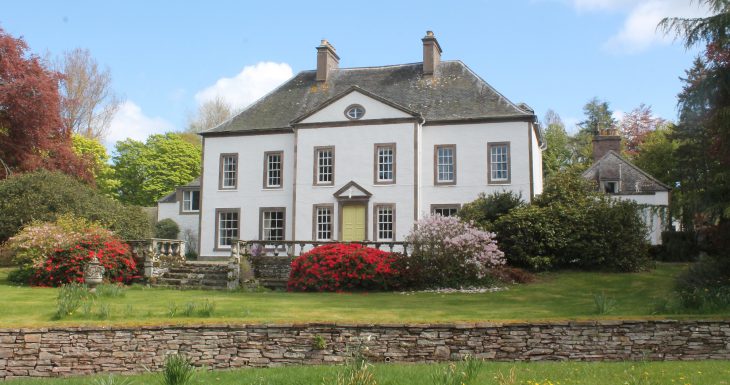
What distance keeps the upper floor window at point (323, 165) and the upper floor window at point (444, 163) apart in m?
4.68

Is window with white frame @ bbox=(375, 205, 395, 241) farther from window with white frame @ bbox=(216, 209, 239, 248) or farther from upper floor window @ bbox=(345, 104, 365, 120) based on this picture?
window with white frame @ bbox=(216, 209, 239, 248)

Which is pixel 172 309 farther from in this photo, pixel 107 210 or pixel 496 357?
pixel 107 210

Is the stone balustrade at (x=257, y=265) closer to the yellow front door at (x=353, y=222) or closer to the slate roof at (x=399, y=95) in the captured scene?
the yellow front door at (x=353, y=222)

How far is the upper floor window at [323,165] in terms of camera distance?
3006cm

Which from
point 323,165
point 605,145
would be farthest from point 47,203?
point 605,145

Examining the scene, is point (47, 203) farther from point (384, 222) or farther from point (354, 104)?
point (384, 222)

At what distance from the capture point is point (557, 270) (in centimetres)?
2362

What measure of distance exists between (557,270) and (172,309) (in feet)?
47.7

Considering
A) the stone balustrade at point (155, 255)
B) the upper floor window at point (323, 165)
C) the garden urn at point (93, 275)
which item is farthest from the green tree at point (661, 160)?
the garden urn at point (93, 275)

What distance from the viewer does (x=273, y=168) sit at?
3155 centimetres

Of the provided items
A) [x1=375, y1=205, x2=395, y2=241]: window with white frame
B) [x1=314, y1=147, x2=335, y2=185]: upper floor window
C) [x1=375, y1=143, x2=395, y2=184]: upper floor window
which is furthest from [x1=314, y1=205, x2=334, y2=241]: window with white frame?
[x1=375, y1=143, x2=395, y2=184]: upper floor window

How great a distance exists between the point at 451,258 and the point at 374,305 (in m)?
5.21

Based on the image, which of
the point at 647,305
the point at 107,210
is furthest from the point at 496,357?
the point at 107,210

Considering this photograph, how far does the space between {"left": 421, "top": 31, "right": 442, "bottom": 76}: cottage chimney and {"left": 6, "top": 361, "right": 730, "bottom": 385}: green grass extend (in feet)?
76.1
